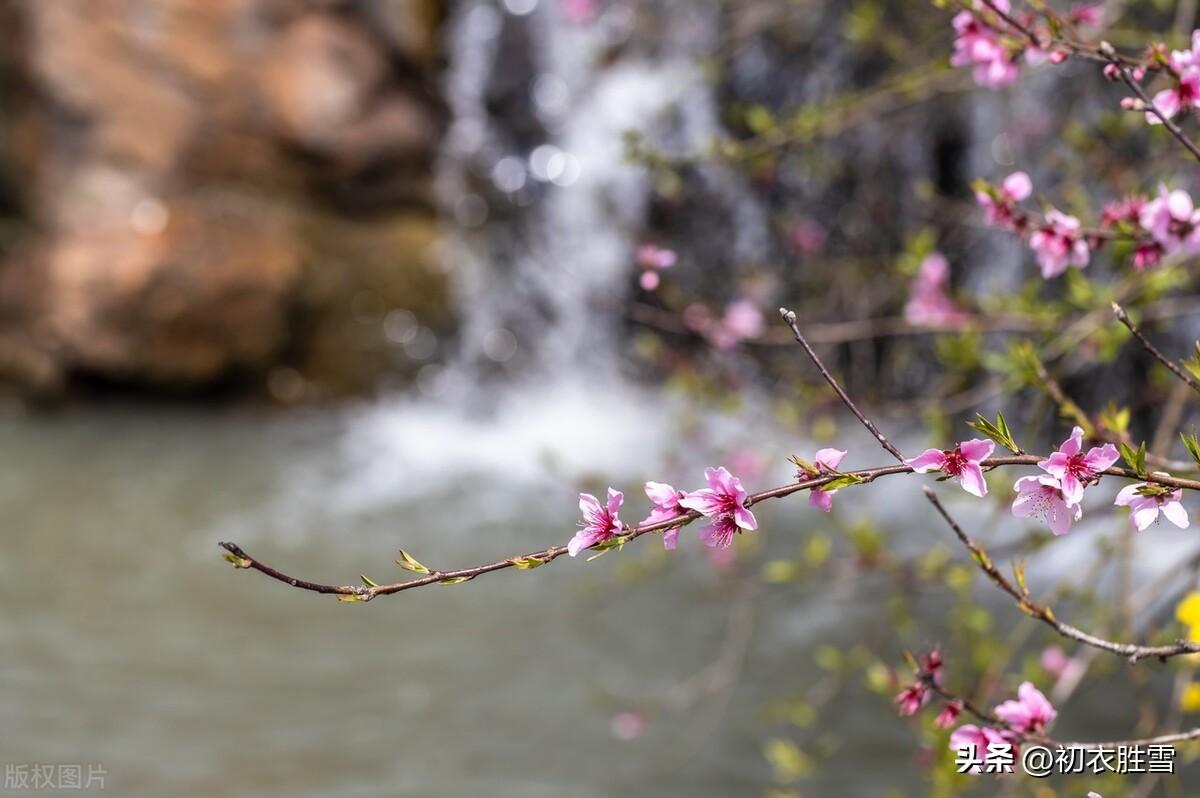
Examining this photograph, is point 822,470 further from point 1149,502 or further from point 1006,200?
point 1006,200

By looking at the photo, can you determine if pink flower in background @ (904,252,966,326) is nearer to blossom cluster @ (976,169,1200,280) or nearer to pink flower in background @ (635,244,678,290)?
pink flower in background @ (635,244,678,290)

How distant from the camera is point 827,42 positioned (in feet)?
17.4

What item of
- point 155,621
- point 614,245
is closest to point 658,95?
point 614,245

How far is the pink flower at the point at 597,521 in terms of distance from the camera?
1.15 m

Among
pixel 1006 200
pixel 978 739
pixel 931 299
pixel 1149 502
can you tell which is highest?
pixel 931 299

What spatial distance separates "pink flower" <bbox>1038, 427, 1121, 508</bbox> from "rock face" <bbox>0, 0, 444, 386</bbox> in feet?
17.2

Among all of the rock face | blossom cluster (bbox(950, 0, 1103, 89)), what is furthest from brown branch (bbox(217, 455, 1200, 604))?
the rock face

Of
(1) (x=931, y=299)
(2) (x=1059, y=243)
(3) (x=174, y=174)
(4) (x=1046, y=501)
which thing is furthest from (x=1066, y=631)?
(3) (x=174, y=174)

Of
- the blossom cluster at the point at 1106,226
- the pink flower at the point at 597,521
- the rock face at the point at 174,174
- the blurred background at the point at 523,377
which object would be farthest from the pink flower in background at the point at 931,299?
the rock face at the point at 174,174

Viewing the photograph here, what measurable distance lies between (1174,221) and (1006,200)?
0.24 metres

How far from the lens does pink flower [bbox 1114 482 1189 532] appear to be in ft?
3.57

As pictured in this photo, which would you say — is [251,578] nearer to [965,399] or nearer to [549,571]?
[549,571]

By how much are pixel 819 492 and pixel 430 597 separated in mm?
2786

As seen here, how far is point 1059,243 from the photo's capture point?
62.4 inches
